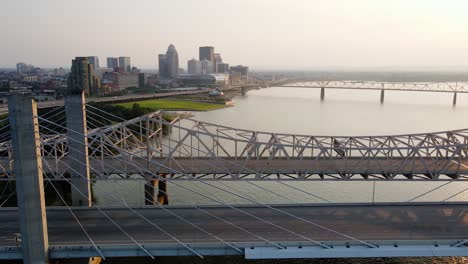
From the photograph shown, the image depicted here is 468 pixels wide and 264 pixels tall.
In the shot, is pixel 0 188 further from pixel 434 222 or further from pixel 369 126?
pixel 369 126

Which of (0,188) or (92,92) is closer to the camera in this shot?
(0,188)

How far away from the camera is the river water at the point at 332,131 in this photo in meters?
19.2

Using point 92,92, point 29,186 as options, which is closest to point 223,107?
point 92,92

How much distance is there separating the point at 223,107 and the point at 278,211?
160 feet

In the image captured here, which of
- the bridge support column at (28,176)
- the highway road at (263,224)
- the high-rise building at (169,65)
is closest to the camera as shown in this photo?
the bridge support column at (28,176)

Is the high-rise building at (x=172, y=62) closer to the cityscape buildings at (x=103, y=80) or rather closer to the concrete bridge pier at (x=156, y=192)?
the cityscape buildings at (x=103, y=80)

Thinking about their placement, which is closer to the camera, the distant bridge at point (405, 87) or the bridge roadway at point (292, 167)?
the bridge roadway at point (292, 167)

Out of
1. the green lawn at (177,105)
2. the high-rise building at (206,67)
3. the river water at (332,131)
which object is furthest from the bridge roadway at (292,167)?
the high-rise building at (206,67)

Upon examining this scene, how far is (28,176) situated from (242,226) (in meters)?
6.35

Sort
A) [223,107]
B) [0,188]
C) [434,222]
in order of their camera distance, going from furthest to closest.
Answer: [223,107] → [0,188] → [434,222]

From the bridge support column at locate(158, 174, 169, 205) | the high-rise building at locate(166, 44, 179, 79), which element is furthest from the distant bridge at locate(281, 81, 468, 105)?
the high-rise building at locate(166, 44, 179, 79)

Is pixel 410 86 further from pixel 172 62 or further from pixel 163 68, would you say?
pixel 163 68

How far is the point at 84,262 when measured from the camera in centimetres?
Answer: 1159

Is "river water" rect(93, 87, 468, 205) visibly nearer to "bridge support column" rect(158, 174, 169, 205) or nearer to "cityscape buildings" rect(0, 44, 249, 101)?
"bridge support column" rect(158, 174, 169, 205)
